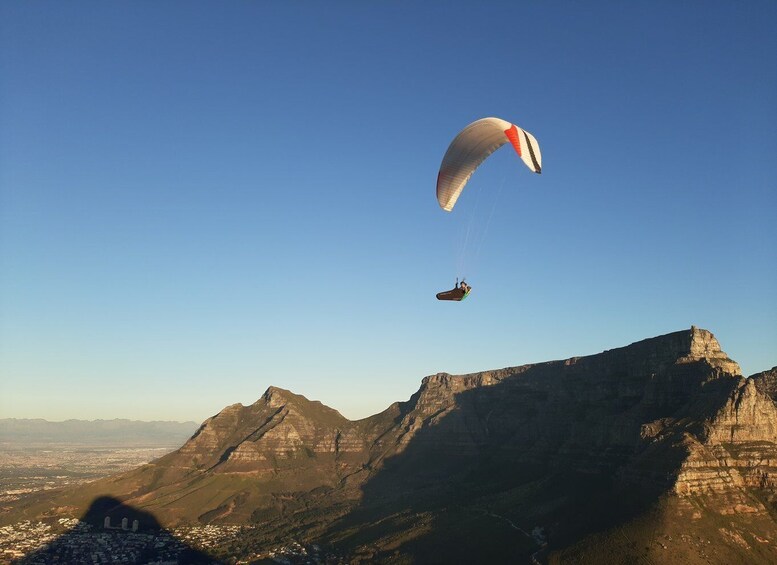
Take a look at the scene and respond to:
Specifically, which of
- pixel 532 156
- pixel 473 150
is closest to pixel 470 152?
pixel 473 150

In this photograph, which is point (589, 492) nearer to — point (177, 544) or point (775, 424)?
point (775, 424)

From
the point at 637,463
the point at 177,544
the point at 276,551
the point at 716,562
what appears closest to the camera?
the point at 716,562

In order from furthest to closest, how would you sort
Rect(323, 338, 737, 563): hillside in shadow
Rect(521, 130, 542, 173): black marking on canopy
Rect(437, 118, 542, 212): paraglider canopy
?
Rect(323, 338, 737, 563): hillside in shadow < Rect(437, 118, 542, 212): paraglider canopy < Rect(521, 130, 542, 173): black marking on canopy

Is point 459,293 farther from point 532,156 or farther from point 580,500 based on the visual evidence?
point 580,500

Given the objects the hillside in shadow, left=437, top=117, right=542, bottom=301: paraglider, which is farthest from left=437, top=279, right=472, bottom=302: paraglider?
the hillside in shadow

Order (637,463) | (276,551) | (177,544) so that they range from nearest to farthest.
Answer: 1. (637,463)
2. (276,551)
3. (177,544)

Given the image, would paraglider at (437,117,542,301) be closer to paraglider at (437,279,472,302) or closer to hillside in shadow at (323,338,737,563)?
paraglider at (437,279,472,302)

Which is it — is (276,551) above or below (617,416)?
below

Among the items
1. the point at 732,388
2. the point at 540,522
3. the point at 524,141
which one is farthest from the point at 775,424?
the point at 524,141
